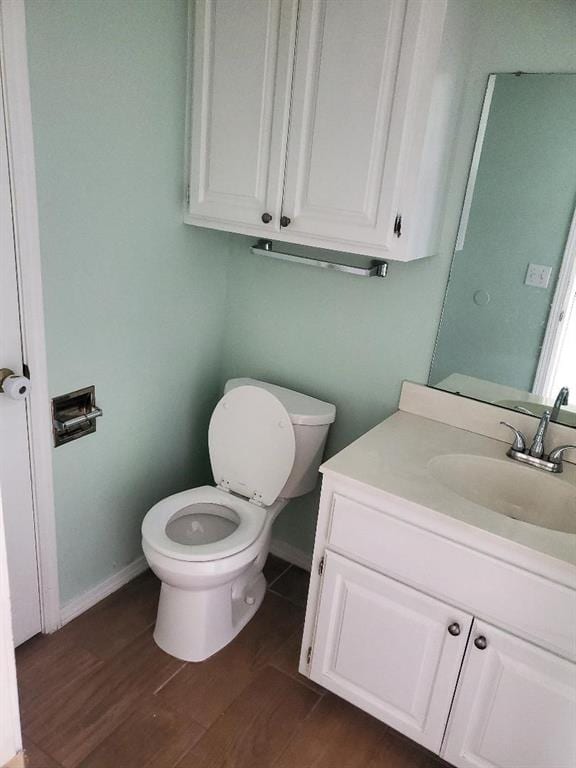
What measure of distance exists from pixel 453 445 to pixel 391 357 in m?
0.38

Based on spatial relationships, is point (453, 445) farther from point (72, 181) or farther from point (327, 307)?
point (72, 181)

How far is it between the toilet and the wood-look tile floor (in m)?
0.10

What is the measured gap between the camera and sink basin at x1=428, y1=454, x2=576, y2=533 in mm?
1572

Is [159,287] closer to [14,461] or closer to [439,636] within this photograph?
[14,461]

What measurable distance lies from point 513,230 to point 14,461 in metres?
1.56

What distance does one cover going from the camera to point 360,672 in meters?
1.61

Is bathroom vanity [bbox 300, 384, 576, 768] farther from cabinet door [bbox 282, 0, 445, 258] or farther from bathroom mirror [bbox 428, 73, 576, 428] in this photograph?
cabinet door [bbox 282, 0, 445, 258]

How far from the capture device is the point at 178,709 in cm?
171

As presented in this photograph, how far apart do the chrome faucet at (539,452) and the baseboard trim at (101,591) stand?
4.59 ft

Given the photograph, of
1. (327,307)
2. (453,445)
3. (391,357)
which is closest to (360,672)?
(453,445)

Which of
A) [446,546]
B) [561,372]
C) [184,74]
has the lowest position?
[446,546]

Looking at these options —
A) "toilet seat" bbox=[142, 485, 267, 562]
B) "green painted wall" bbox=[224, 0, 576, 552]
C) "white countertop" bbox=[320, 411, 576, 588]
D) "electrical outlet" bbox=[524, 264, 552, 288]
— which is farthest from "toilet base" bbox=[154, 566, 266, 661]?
"electrical outlet" bbox=[524, 264, 552, 288]

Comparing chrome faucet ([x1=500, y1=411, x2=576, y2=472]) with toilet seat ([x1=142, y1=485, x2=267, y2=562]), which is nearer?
chrome faucet ([x1=500, y1=411, x2=576, y2=472])

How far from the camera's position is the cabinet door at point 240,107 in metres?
1.61
